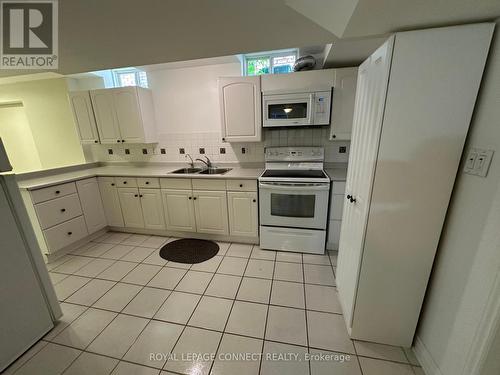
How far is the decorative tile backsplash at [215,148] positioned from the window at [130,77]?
986 mm

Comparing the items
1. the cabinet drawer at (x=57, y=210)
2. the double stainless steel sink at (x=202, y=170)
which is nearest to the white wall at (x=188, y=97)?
the double stainless steel sink at (x=202, y=170)

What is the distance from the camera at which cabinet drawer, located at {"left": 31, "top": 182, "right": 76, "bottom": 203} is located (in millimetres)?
2156

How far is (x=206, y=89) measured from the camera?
9.34ft

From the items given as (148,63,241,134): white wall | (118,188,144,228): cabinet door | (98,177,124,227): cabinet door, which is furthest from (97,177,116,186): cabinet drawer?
(148,63,241,134): white wall

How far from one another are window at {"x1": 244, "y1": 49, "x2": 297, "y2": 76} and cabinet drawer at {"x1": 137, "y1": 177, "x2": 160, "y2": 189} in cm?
197

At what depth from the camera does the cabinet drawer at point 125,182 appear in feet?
8.95

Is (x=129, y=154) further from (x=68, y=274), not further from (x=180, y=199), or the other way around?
(x=68, y=274)

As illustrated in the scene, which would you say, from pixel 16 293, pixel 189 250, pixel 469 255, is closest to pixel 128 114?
pixel 189 250

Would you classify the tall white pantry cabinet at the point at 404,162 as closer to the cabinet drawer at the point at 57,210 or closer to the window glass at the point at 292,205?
the window glass at the point at 292,205

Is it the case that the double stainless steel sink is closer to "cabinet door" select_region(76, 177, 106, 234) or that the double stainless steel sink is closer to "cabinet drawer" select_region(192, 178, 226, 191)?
"cabinet drawer" select_region(192, 178, 226, 191)

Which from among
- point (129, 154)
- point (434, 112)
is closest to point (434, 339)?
point (434, 112)

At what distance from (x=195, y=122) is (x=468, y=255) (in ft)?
10.0

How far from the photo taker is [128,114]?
2830 millimetres

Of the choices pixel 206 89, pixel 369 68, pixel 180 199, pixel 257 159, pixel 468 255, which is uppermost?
pixel 206 89
